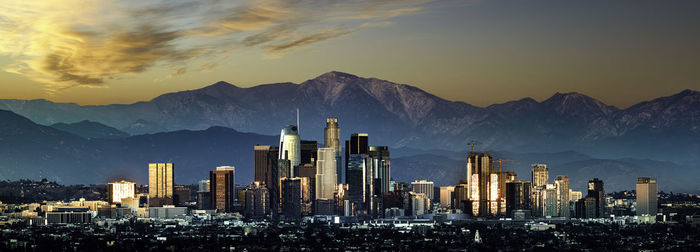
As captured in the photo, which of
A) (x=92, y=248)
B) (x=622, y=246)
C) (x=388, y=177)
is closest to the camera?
(x=92, y=248)

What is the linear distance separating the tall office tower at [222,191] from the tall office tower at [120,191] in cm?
956

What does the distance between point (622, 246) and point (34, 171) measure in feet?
342

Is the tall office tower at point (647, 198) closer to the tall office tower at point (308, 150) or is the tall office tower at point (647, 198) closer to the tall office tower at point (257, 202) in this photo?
the tall office tower at point (257, 202)

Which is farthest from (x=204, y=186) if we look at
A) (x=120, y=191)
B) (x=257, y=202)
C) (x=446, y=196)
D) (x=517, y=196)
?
(x=517, y=196)

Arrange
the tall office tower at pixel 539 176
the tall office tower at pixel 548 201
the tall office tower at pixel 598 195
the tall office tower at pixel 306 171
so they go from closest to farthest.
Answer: the tall office tower at pixel 548 201
the tall office tower at pixel 598 195
the tall office tower at pixel 539 176
the tall office tower at pixel 306 171

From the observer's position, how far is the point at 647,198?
156500 mm

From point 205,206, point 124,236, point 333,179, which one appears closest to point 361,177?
point 333,179

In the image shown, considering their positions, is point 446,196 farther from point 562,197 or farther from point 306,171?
point 562,197

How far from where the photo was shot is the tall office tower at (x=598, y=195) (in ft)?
511

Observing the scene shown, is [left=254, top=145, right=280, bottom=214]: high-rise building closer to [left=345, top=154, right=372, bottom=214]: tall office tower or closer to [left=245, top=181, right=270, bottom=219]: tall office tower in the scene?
[left=245, top=181, right=270, bottom=219]: tall office tower

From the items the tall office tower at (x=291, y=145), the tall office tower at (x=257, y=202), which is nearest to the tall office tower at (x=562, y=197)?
the tall office tower at (x=257, y=202)

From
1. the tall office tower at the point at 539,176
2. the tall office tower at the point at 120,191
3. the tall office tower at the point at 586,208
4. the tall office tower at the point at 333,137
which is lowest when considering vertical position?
the tall office tower at the point at 586,208

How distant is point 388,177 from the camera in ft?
573

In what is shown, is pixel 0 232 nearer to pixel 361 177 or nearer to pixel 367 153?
pixel 361 177
